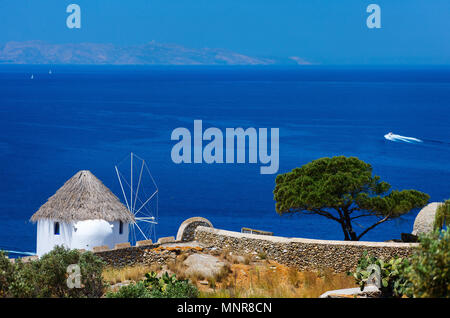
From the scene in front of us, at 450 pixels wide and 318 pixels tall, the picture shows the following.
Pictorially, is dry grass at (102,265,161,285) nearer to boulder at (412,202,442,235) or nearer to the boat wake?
boulder at (412,202,442,235)

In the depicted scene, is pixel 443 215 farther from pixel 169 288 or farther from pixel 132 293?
pixel 132 293

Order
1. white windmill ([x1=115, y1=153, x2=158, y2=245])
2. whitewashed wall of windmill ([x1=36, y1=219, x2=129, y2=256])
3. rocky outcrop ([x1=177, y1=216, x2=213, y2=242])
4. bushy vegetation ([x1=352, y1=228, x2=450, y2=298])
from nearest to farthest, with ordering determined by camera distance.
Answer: bushy vegetation ([x1=352, y1=228, x2=450, y2=298]), rocky outcrop ([x1=177, y1=216, x2=213, y2=242]), whitewashed wall of windmill ([x1=36, y1=219, x2=129, y2=256]), white windmill ([x1=115, y1=153, x2=158, y2=245])

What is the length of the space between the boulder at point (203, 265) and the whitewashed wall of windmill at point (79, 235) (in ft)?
19.7

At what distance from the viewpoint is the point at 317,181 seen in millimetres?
36906

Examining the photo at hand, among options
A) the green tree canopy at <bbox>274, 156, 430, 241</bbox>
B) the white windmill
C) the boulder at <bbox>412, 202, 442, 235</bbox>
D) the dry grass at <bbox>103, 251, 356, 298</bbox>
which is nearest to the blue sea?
the white windmill

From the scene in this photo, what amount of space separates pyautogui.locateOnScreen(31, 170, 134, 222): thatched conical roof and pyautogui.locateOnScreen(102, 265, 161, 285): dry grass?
194 inches

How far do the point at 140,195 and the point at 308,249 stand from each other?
5530 centimetres

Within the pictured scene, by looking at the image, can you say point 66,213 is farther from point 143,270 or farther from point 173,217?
point 173,217

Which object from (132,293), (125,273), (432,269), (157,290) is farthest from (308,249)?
(432,269)

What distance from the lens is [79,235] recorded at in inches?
1314

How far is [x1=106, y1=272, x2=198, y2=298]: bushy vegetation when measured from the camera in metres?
21.1

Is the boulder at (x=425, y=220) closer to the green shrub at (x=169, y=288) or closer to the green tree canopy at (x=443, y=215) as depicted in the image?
the green tree canopy at (x=443, y=215)

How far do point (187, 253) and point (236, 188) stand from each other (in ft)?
207
